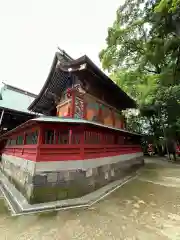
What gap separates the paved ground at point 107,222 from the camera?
3473 millimetres

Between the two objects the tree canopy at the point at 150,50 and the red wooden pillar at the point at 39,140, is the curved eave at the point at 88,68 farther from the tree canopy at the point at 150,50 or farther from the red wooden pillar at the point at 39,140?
the red wooden pillar at the point at 39,140

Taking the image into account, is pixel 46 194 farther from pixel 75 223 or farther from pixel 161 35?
pixel 161 35

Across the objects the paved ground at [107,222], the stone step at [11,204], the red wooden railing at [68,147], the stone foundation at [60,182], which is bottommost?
the stone step at [11,204]

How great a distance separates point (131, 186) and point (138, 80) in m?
8.88

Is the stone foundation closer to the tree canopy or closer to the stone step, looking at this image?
the stone step

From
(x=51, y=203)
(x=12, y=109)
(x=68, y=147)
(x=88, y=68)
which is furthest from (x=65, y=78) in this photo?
(x=51, y=203)

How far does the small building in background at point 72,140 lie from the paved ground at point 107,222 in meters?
1.04

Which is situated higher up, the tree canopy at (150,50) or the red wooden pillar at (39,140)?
the tree canopy at (150,50)

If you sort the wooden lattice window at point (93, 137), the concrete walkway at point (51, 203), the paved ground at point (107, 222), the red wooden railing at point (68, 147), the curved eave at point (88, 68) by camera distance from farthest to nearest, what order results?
1. the curved eave at point (88, 68)
2. the wooden lattice window at point (93, 137)
3. the red wooden railing at point (68, 147)
4. the concrete walkway at point (51, 203)
5. the paved ground at point (107, 222)

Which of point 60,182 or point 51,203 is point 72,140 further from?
point 51,203

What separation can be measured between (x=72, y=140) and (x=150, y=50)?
261 inches

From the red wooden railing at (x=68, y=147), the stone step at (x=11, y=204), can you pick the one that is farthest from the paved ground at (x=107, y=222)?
the red wooden railing at (x=68, y=147)

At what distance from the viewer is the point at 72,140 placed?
7.38m

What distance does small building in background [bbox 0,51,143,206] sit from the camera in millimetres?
5453
